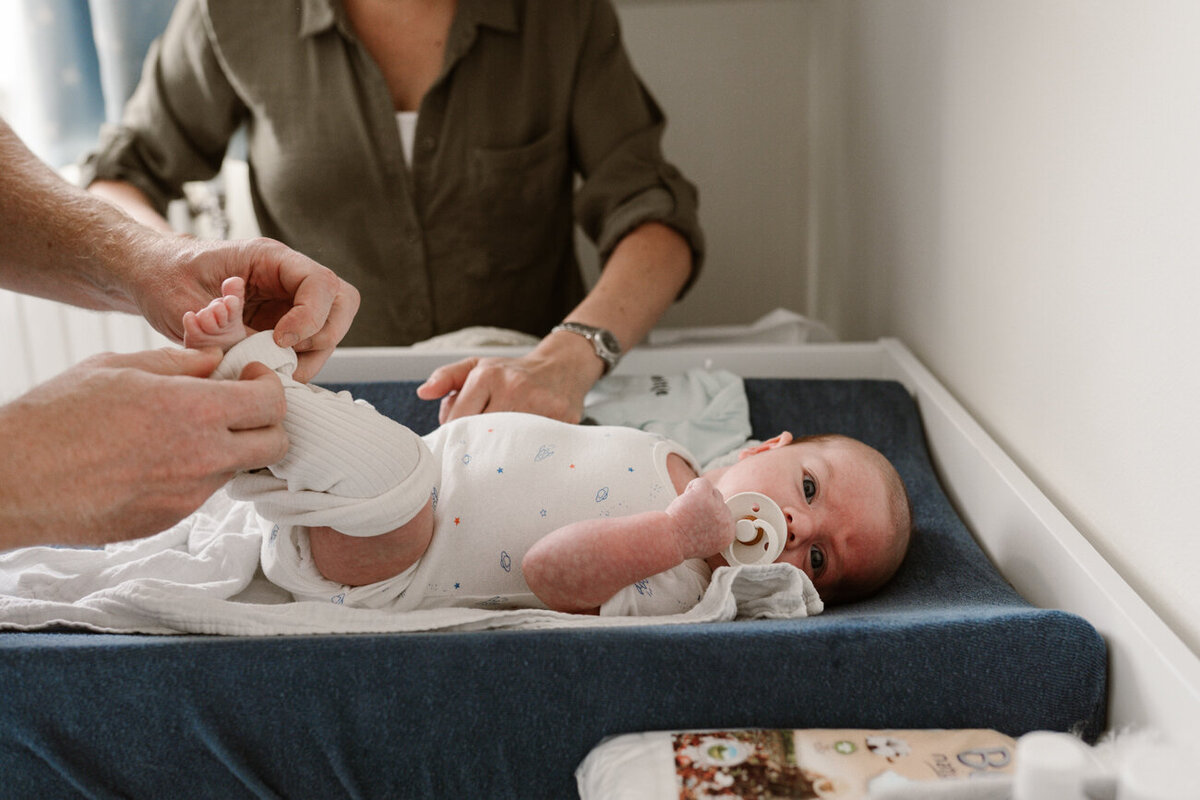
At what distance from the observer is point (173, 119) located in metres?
1.66

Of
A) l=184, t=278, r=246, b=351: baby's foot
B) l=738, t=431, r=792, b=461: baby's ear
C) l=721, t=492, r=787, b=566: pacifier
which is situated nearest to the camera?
l=184, t=278, r=246, b=351: baby's foot

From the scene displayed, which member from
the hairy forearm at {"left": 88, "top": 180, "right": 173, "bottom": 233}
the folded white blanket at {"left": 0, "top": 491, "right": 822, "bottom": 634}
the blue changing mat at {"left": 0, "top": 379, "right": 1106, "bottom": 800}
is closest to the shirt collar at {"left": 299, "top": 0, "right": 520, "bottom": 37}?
the hairy forearm at {"left": 88, "top": 180, "right": 173, "bottom": 233}

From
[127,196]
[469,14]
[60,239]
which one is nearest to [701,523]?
[60,239]

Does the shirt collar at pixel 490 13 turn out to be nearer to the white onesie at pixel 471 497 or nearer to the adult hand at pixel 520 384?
the adult hand at pixel 520 384

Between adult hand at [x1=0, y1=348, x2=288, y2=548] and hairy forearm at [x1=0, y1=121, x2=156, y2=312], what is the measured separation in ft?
1.07

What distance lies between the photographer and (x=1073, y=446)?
3.05 feet

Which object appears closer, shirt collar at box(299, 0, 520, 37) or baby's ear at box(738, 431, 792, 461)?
baby's ear at box(738, 431, 792, 461)

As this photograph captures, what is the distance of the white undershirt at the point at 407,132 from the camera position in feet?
5.24

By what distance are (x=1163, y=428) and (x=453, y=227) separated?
1.16 metres

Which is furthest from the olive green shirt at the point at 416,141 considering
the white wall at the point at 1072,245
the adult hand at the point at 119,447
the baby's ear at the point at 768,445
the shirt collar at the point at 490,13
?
the adult hand at the point at 119,447

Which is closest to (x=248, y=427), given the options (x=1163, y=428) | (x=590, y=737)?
(x=590, y=737)

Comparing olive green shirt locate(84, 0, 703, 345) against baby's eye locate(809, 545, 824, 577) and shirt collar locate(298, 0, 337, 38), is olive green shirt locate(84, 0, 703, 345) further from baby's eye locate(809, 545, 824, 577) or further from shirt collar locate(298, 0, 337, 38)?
baby's eye locate(809, 545, 824, 577)

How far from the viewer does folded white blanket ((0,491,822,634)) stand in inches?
31.0

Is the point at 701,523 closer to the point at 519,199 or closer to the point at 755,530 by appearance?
the point at 755,530
